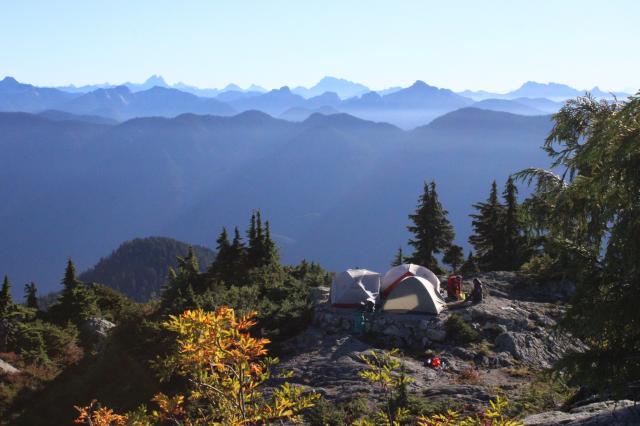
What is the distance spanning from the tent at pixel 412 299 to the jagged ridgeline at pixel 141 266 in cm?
12209

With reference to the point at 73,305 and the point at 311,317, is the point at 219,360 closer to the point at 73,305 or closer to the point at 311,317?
the point at 311,317

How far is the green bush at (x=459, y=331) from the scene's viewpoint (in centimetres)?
2091

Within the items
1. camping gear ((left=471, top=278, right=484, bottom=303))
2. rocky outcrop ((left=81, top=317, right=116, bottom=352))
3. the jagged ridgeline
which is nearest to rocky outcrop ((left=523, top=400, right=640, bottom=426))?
camping gear ((left=471, top=278, right=484, bottom=303))

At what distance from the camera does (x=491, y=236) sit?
44.6 m

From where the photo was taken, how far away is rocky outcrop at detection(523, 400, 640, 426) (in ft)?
30.4

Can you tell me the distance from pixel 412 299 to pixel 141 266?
14422 cm

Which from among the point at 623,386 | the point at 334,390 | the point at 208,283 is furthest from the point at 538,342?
the point at 208,283

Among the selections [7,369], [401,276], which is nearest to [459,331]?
[401,276]

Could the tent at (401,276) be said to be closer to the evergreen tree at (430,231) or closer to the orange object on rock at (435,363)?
the orange object on rock at (435,363)

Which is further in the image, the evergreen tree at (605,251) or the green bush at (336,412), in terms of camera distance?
the green bush at (336,412)

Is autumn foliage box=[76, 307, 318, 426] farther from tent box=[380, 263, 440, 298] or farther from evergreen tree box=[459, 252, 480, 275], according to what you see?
evergreen tree box=[459, 252, 480, 275]

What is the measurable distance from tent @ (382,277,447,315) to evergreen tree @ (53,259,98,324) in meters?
29.3

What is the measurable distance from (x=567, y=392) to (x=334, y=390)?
712cm

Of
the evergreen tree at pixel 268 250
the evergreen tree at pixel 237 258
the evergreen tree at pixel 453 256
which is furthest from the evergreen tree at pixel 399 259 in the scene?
the evergreen tree at pixel 237 258
